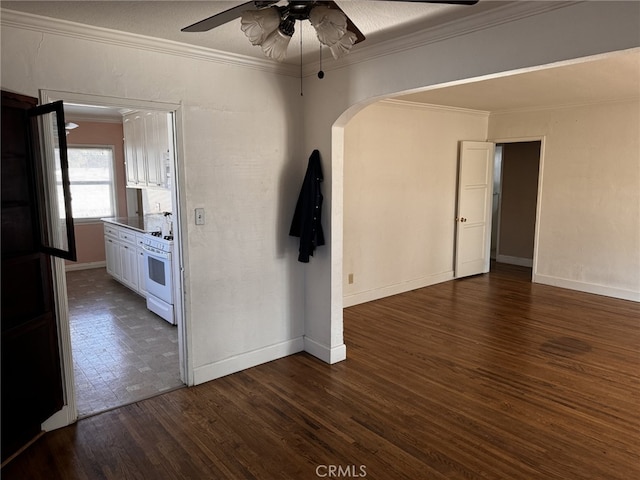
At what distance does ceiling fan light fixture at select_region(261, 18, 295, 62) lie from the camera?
1.84 meters

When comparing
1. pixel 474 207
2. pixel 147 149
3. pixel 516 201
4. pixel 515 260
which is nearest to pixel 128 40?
pixel 147 149

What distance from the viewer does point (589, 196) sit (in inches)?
234

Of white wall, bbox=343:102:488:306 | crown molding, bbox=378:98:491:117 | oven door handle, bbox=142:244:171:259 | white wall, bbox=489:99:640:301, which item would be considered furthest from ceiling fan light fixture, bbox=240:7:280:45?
white wall, bbox=489:99:640:301

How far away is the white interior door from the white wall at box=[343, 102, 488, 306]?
12 cm

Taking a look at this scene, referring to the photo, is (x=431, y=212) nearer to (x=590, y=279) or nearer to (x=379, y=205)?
(x=379, y=205)

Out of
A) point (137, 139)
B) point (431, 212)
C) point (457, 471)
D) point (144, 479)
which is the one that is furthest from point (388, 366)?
point (137, 139)

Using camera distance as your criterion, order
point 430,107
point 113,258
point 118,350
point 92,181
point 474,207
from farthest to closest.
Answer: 1. point 92,181
2. point 474,207
3. point 113,258
4. point 430,107
5. point 118,350

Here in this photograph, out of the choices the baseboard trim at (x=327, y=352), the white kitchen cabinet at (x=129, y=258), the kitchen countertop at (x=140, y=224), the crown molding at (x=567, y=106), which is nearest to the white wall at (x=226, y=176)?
the baseboard trim at (x=327, y=352)

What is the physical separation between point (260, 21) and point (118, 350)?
3.37 m

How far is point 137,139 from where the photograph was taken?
5734 millimetres

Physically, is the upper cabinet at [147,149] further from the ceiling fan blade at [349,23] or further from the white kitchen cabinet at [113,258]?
the ceiling fan blade at [349,23]

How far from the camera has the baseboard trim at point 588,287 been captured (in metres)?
5.65

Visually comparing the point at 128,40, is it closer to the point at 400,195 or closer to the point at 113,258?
the point at 400,195

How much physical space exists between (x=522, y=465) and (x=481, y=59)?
229 cm
